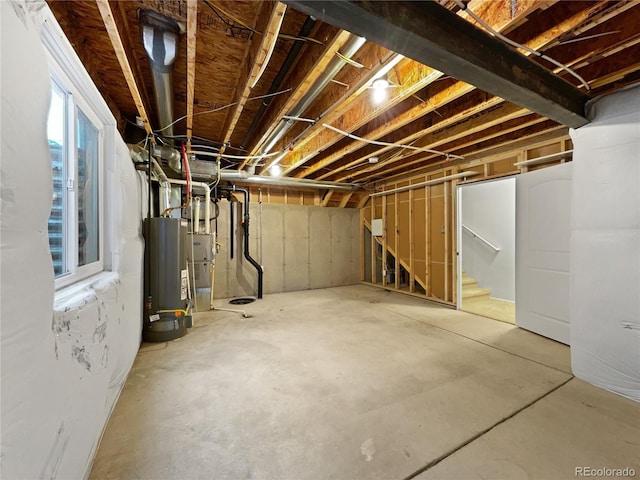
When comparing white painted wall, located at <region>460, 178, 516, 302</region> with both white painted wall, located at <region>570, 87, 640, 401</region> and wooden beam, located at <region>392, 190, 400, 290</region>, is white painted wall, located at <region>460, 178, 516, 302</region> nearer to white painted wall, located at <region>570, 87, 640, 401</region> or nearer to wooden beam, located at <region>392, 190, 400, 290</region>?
wooden beam, located at <region>392, 190, 400, 290</region>

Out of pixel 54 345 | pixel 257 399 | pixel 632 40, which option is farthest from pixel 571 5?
pixel 257 399

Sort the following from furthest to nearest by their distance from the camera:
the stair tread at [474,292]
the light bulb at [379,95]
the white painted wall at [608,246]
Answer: the stair tread at [474,292]
the light bulb at [379,95]
the white painted wall at [608,246]

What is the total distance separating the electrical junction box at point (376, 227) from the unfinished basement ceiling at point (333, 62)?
8.24ft

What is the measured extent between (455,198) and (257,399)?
393cm

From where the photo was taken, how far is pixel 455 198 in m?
4.14

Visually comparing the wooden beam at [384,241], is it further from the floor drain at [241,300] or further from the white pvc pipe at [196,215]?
the white pvc pipe at [196,215]

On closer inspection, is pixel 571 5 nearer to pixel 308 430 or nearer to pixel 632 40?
pixel 632 40

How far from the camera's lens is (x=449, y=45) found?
1277mm

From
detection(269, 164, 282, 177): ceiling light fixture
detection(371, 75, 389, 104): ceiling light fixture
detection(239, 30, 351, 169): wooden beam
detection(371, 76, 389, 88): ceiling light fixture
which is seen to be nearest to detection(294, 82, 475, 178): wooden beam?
detection(371, 75, 389, 104): ceiling light fixture

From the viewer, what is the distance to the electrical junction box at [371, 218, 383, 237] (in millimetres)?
5770

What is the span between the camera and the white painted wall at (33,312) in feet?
2.29

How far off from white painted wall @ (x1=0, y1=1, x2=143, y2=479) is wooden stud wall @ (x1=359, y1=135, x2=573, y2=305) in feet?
14.2

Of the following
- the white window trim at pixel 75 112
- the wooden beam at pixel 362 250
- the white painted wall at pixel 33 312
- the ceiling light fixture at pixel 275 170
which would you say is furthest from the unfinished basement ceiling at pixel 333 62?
the wooden beam at pixel 362 250

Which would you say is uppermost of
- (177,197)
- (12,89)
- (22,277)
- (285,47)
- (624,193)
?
(285,47)
